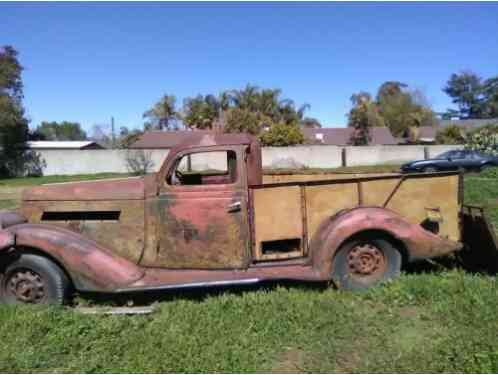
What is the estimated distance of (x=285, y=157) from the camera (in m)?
26.7

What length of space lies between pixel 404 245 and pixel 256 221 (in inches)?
60.1

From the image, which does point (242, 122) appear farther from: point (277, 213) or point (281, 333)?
point (281, 333)

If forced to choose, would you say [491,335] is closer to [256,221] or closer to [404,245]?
[404,245]

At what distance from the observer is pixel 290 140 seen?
31438 mm

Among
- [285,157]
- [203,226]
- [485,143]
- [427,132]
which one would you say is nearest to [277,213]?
[203,226]

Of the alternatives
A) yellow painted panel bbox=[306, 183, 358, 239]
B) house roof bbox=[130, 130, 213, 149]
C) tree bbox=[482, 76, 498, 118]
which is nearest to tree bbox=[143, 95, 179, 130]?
house roof bbox=[130, 130, 213, 149]

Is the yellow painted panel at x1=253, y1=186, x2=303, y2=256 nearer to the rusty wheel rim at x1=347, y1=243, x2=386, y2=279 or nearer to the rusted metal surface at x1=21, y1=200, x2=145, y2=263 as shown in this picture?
the rusty wheel rim at x1=347, y1=243, x2=386, y2=279

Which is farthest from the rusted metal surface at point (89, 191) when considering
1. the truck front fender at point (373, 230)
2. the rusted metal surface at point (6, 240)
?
the truck front fender at point (373, 230)

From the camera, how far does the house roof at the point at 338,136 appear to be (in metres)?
43.7

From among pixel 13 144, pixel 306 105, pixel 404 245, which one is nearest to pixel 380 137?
pixel 306 105

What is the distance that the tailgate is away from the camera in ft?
13.8

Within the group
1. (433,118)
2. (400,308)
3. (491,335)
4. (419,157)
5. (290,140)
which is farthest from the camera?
(433,118)

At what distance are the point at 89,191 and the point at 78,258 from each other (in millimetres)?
713

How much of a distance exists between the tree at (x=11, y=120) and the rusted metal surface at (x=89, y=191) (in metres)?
21.4
